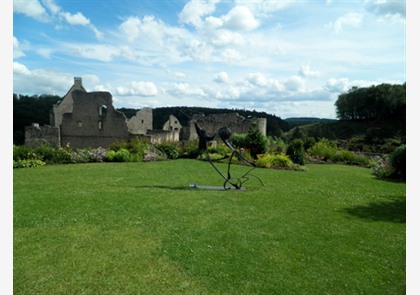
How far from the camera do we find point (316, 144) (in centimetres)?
2023

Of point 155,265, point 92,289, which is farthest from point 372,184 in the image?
point 92,289

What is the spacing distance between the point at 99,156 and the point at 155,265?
12.4 metres

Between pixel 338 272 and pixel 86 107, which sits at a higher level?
pixel 86 107

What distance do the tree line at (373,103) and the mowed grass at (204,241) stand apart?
46837 millimetres

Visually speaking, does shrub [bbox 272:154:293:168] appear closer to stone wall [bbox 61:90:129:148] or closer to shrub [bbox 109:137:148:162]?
shrub [bbox 109:137:148:162]

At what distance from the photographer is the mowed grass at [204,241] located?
11.7 ft

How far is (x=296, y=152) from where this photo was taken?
15.6 meters

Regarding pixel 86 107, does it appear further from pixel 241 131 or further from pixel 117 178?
pixel 117 178

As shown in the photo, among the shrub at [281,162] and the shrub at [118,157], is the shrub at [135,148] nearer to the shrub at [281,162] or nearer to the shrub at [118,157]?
the shrub at [118,157]

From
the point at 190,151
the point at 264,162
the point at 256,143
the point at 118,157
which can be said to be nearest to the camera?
the point at 264,162

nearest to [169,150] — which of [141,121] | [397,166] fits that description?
[397,166]

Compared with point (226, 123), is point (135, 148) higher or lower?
lower

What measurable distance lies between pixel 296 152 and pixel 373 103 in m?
44.6

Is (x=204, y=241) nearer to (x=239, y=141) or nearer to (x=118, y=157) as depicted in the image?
(x=118, y=157)
